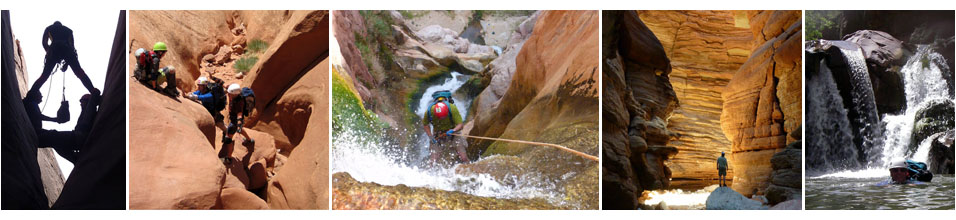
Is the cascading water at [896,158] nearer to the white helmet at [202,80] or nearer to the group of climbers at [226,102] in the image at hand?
the group of climbers at [226,102]

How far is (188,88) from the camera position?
255 inches

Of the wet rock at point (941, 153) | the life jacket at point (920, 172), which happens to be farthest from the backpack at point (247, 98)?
the wet rock at point (941, 153)

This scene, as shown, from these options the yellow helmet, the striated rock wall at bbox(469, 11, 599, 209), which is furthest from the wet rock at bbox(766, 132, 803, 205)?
the yellow helmet

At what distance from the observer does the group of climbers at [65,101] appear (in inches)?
247

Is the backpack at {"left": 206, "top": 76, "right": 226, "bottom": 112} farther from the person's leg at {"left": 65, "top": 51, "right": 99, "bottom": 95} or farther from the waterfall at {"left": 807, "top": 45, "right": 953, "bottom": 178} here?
the waterfall at {"left": 807, "top": 45, "right": 953, "bottom": 178}

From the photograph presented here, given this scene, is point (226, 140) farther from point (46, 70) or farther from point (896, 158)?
point (896, 158)

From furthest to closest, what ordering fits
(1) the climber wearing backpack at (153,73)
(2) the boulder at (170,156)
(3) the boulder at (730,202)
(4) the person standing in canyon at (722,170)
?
1. (4) the person standing in canyon at (722,170)
2. (3) the boulder at (730,202)
3. (1) the climber wearing backpack at (153,73)
4. (2) the boulder at (170,156)

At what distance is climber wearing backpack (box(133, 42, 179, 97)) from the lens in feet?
20.0

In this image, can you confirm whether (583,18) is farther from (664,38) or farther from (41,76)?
(41,76)

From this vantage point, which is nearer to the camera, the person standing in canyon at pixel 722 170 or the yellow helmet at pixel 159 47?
the yellow helmet at pixel 159 47

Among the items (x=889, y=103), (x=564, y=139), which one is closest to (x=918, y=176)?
(x=889, y=103)

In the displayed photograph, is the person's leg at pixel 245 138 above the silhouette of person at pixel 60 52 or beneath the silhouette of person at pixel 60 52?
beneath

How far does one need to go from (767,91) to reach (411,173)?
3.93 m

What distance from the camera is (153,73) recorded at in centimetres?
615
